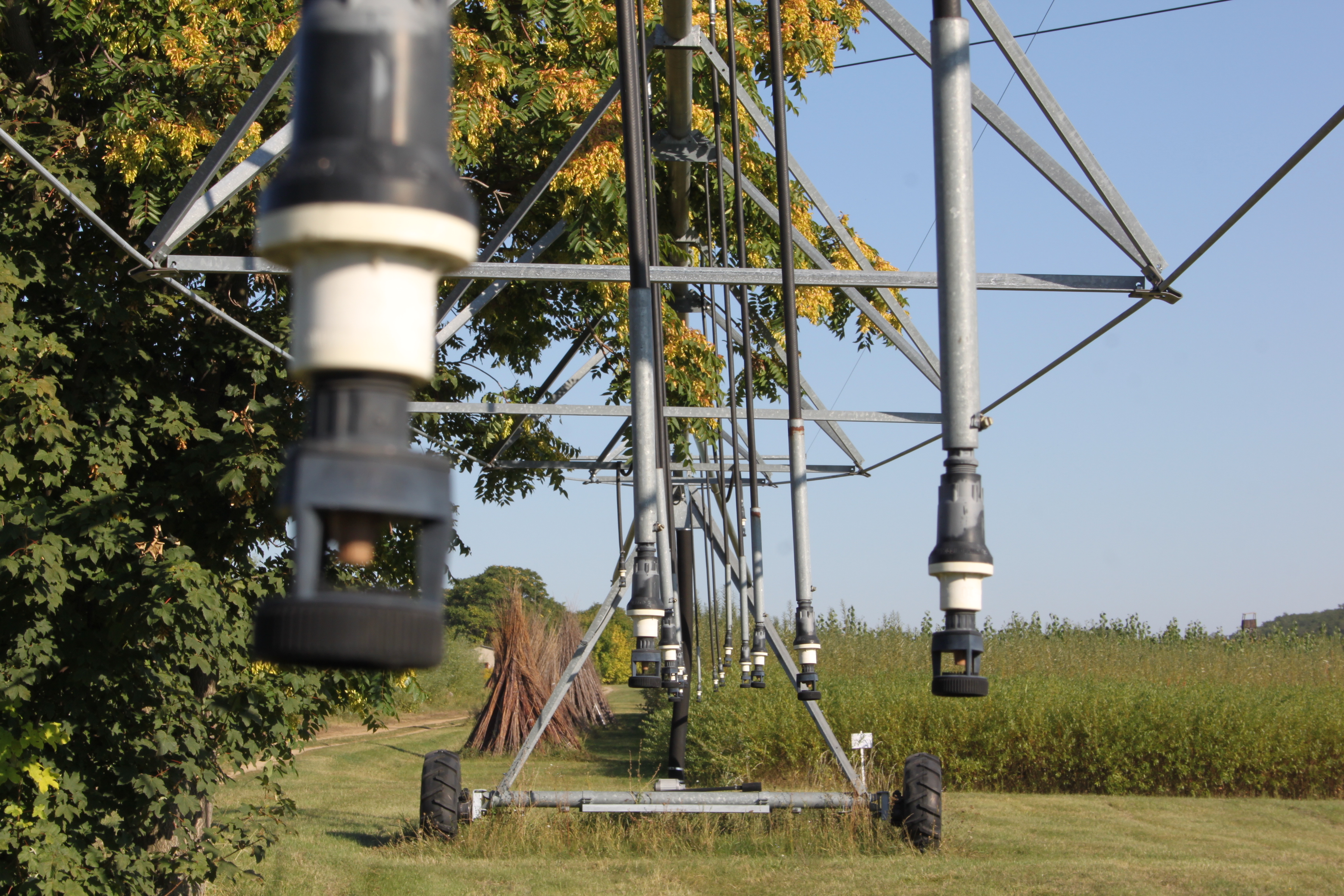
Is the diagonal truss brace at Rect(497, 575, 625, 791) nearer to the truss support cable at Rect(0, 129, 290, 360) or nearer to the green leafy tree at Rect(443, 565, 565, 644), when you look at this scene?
the truss support cable at Rect(0, 129, 290, 360)

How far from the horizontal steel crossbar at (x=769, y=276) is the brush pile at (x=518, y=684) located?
696 inches

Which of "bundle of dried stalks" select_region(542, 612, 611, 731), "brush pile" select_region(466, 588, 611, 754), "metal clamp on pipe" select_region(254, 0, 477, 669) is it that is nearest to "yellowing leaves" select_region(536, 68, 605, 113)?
"metal clamp on pipe" select_region(254, 0, 477, 669)

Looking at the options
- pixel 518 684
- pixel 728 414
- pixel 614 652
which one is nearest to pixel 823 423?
pixel 728 414

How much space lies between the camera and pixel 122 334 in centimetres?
816

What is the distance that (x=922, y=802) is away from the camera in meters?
10.5

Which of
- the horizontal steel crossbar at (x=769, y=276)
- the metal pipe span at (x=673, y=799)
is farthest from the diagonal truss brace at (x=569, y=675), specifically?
the horizontal steel crossbar at (x=769, y=276)

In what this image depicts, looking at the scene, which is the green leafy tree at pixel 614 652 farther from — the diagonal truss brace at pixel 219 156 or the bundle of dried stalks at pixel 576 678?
the diagonal truss brace at pixel 219 156

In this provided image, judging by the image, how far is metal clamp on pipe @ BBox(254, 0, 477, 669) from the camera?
0.64m

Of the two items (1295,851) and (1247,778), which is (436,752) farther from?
(1247,778)

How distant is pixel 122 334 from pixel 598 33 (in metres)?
4.50

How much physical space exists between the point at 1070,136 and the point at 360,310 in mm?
5558

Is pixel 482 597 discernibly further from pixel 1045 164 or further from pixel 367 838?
pixel 1045 164

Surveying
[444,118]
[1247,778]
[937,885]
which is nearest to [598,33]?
[937,885]

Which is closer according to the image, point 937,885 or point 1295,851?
point 937,885
